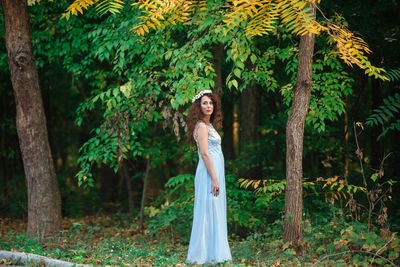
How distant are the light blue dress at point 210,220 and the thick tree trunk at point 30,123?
3355mm

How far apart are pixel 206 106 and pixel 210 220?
1.68 meters

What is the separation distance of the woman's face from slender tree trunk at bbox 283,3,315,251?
124 centimetres

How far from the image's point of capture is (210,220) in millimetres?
5590

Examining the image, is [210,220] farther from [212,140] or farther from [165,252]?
[165,252]

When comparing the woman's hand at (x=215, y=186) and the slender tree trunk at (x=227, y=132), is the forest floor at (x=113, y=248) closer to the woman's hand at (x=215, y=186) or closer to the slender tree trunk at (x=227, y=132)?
the woman's hand at (x=215, y=186)

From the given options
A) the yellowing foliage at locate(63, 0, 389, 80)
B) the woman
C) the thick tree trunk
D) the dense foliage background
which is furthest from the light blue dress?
the thick tree trunk

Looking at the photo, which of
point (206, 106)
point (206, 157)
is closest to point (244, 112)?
point (206, 106)

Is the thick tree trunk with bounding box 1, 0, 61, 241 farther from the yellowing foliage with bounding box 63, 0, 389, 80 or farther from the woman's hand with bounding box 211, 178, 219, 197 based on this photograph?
the woman's hand with bounding box 211, 178, 219, 197

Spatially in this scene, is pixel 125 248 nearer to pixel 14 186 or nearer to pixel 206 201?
pixel 206 201

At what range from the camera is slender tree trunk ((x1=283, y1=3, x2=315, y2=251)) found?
5.81 meters

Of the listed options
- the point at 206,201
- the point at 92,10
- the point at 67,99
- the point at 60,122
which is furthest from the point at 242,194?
the point at 60,122

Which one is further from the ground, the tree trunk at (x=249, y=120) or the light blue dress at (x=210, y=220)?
the tree trunk at (x=249, y=120)

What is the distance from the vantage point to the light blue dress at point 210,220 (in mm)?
5551

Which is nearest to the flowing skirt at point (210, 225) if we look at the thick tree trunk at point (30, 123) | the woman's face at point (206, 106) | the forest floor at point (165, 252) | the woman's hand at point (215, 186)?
the woman's hand at point (215, 186)
